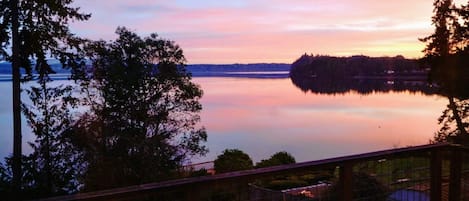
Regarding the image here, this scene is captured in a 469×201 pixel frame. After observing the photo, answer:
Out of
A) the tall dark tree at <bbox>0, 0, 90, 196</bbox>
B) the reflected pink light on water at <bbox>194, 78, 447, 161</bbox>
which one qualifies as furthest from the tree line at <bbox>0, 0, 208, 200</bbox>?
the reflected pink light on water at <bbox>194, 78, 447, 161</bbox>

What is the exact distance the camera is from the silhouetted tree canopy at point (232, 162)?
17906 millimetres

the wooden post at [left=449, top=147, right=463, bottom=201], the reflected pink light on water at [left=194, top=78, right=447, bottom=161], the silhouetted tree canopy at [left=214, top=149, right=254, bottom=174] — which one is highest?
the wooden post at [left=449, top=147, right=463, bottom=201]

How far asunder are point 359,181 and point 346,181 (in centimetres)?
85

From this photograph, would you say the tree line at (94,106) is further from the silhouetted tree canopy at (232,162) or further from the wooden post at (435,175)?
the wooden post at (435,175)

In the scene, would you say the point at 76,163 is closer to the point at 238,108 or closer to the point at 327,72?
the point at 238,108

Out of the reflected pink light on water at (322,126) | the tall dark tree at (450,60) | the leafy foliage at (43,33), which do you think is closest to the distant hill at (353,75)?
the reflected pink light on water at (322,126)

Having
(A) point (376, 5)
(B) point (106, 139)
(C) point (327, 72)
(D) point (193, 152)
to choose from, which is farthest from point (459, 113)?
(C) point (327, 72)

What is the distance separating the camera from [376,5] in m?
24.0

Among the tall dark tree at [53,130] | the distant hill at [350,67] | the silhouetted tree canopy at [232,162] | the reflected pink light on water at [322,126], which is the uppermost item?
the distant hill at [350,67]

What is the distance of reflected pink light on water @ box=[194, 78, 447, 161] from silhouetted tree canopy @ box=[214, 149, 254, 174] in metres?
2.25

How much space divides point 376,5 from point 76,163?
15.7 meters

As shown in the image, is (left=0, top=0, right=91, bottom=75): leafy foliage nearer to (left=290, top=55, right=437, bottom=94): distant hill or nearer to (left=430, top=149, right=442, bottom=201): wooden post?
(left=430, top=149, right=442, bottom=201): wooden post

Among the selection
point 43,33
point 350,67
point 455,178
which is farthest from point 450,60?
point 350,67

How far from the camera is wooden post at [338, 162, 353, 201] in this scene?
2711mm
